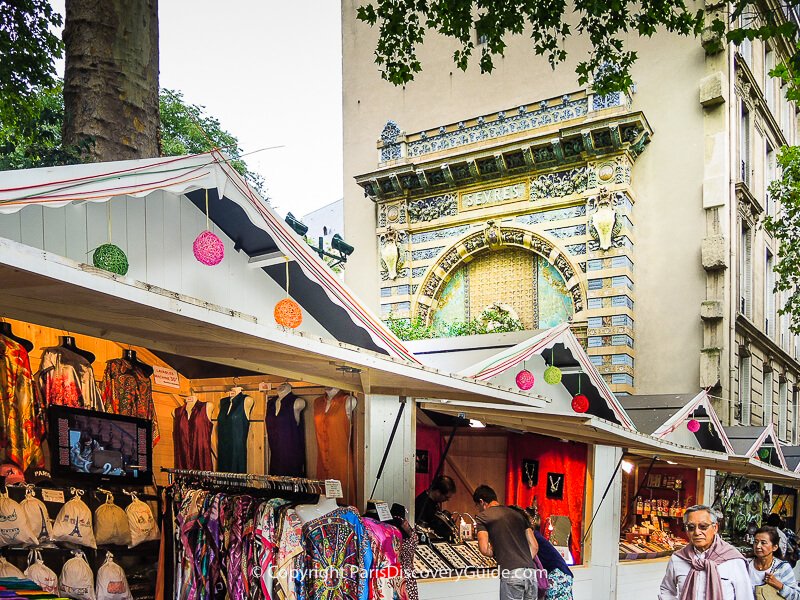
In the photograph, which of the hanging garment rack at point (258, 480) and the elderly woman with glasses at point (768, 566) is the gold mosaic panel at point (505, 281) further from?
the hanging garment rack at point (258, 480)

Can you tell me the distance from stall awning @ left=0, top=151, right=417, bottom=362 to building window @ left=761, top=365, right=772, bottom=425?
60.6 feet

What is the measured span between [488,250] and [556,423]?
39.2 ft

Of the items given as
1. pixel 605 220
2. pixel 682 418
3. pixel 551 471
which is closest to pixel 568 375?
pixel 551 471

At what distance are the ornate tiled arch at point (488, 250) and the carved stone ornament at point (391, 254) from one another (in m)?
0.96

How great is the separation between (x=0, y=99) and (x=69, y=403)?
653cm

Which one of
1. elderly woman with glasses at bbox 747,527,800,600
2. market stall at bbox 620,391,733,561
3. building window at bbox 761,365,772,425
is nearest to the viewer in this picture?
elderly woman with glasses at bbox 747,527,800,600

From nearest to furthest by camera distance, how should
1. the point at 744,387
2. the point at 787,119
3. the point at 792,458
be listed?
1. the point at 792,458
2. the point at 744,387
3. the point at 787,119

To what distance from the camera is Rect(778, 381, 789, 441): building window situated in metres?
23.0

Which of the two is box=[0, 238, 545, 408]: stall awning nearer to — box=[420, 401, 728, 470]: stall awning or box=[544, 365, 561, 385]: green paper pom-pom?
box=[420, 401, 728, 470]: stall awning

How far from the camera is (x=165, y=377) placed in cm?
596

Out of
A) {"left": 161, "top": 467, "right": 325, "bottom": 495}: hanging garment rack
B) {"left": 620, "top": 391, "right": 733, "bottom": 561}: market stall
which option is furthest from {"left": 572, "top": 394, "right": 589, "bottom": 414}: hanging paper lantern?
{"left": 161, "top": 467, "right": 325, "bottom": 495}: hanging garment rack

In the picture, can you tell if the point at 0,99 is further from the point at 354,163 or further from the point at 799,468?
the point at 799,468

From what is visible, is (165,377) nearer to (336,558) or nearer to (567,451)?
(336,558)

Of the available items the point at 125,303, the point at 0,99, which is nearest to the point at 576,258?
the point at 0,99
